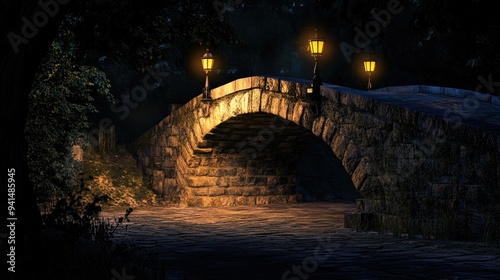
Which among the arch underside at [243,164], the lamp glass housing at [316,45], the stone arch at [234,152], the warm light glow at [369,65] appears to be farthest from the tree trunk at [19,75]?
the warm light glow at [369,65]

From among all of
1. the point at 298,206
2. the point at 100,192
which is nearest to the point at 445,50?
the point at 298,206

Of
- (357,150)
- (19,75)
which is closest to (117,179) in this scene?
(357,150)

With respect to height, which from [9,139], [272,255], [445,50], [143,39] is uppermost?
[445,50]

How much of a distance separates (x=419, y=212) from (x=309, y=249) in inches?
109

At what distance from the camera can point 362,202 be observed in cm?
1595

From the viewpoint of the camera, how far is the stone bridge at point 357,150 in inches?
526

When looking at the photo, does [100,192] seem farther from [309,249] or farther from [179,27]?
[309,249]

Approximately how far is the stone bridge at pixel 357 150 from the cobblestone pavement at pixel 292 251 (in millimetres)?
705

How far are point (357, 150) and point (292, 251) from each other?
4387mm

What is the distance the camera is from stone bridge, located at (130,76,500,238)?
13359mm

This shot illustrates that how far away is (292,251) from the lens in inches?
481

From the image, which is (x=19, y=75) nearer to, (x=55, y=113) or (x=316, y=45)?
(x=316, y=45)

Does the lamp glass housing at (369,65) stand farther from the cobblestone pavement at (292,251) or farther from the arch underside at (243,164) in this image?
the cobblestone pavement at (292,251)

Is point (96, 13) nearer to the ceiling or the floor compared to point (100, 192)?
nearer to the ceiling
